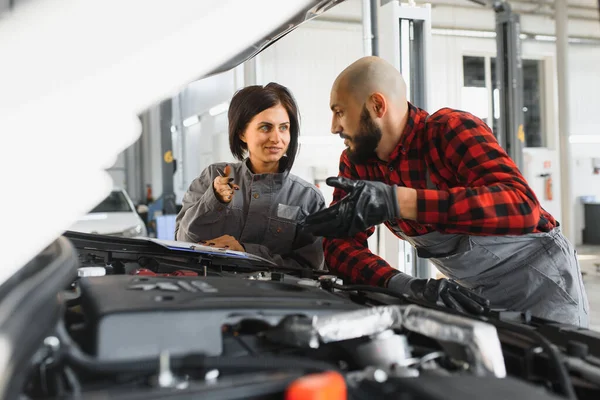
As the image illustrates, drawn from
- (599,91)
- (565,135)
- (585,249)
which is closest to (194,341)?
(565,135)

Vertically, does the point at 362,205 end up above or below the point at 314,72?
below

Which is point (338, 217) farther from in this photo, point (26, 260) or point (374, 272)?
point (26, 260)

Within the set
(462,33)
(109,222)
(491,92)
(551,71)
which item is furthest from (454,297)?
(551,71)

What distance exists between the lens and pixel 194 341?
2.32 feet

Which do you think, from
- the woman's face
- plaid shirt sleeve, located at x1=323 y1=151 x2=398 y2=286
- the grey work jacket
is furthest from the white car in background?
plaid shirt sleeve, located at x1=323 y1=151 x2=398 y2=286

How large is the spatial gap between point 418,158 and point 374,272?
36 cm

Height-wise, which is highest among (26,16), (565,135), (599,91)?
(599,91)

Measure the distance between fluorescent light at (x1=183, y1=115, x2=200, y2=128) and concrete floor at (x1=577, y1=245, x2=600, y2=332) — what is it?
265 inches

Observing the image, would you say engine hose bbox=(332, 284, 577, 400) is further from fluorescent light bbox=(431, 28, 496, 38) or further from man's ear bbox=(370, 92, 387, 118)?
fluorescent light bbox=(431, 28, 496, 38)

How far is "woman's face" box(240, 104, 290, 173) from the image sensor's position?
1982mm

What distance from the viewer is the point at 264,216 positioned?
1.98m

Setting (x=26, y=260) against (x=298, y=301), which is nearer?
(x=26, y=260)

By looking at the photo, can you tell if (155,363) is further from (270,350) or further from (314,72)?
(314,72)

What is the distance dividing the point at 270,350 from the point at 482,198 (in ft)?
2.12
